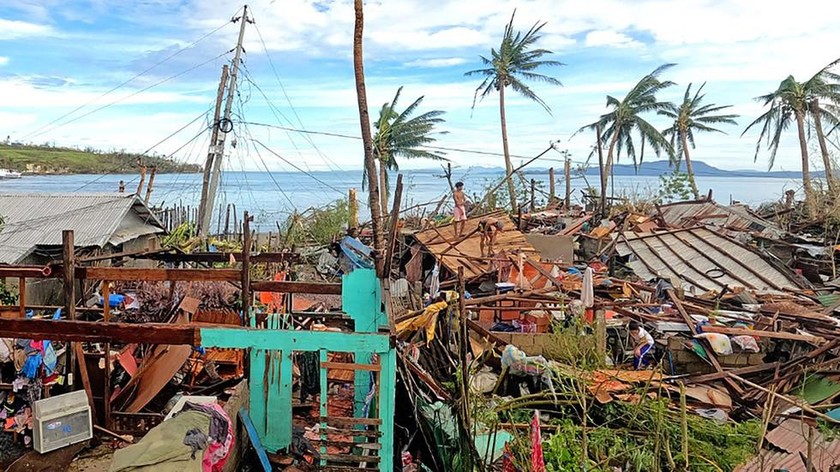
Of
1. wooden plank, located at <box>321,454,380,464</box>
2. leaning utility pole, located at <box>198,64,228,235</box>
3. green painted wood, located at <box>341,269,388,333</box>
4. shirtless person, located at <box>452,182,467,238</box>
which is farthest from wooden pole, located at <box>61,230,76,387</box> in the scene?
leaning utility pole, located at <box>198,64,228,235</box>

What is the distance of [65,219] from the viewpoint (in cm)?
1070

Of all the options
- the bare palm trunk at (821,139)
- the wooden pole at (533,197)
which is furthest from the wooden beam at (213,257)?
the bare palm trunk at (821,139)

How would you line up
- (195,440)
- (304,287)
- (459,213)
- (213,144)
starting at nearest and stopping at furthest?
(195,440) < (304,287) < (459,213) < (213,144)

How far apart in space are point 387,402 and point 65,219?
29.4ft

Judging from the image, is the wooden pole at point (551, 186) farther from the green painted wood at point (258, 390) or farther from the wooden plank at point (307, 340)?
the wooden plank at point (307, 340)

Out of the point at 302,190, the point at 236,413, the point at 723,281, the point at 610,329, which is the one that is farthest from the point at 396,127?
the point at 302,190

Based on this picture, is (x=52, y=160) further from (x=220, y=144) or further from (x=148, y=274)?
(x=148, y=274)

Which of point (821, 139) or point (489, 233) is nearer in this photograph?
point (489, 233)

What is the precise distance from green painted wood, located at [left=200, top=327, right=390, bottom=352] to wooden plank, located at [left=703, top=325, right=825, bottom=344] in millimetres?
4819

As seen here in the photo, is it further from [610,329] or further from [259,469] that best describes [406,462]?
[610,329]

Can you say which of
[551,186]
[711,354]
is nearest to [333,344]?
[711,354]

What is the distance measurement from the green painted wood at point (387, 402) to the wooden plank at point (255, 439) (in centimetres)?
128

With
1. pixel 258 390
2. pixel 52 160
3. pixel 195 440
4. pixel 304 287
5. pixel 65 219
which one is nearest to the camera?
pixel 195 440

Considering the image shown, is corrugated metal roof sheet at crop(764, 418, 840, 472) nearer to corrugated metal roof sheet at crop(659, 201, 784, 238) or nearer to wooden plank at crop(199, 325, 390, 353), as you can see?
wooden plank at crop(199, 325, 390, 353)
